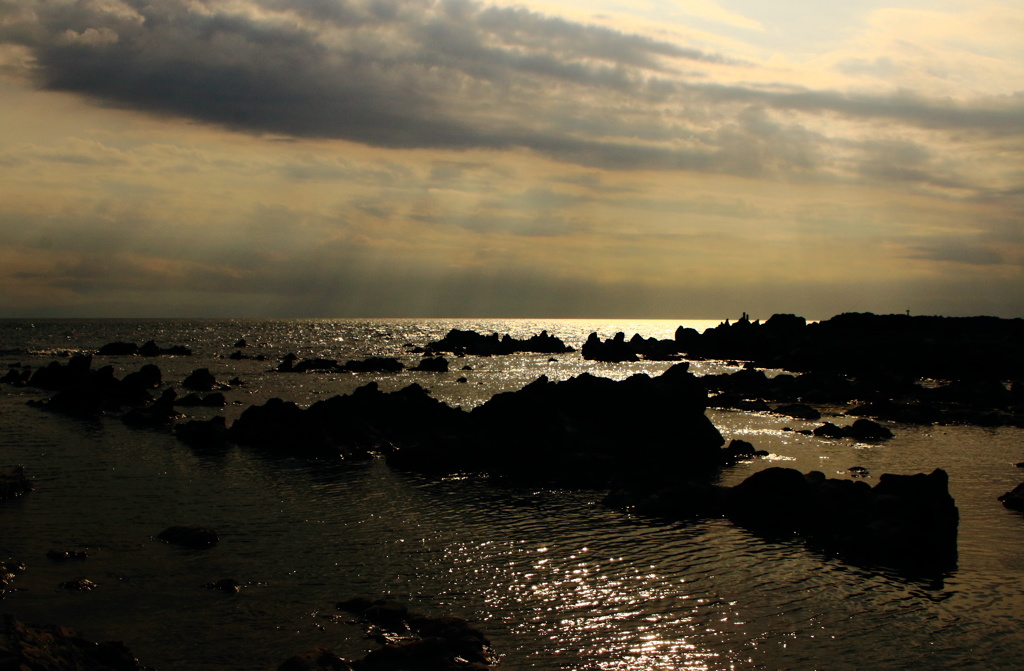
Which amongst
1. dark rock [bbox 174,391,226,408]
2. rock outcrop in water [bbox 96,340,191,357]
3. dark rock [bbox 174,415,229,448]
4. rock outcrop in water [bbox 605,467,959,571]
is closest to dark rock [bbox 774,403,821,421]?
rock outcrop in water [bbox 605,467,959,571]

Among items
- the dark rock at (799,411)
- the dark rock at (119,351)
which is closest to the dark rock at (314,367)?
the dark rock at (119,351)

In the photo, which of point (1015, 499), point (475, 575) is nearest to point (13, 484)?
point (475, 575)

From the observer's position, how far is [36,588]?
26469 mm

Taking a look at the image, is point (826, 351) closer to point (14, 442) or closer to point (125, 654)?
point (14, 442)

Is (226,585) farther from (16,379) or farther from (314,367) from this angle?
(314,367)

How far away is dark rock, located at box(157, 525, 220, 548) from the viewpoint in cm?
3256

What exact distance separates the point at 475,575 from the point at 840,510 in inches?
732

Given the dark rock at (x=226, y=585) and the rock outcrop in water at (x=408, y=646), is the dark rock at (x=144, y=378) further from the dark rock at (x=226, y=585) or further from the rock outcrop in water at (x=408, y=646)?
the rock outcrop in water at (x=408, y=646)

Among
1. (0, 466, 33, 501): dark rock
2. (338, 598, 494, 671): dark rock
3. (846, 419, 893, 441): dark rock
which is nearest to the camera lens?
(338, 598, 494, 671): dark rock

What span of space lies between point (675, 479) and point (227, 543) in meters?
26.7

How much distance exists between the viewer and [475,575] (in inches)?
1172

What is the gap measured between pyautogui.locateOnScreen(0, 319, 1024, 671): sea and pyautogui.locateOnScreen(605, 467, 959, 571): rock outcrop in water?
1.43 metres

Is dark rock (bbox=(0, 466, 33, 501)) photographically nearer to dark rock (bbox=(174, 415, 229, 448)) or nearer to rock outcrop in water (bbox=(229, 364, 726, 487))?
dark rock (bbox=(174, 415, 229, 448))

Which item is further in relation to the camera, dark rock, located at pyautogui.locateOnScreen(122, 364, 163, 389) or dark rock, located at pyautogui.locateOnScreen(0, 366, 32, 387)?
dark rock, located at pyautogui.locateOnScreen(0, 366, 32, 387)
